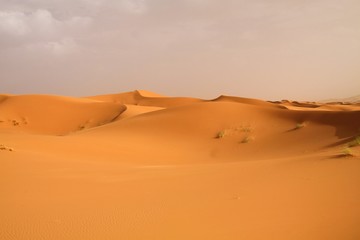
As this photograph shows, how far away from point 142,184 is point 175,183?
1.87ft

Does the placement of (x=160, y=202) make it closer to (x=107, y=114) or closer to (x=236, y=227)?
(x=236, y=227)

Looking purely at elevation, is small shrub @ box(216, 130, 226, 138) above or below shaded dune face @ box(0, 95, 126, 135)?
below

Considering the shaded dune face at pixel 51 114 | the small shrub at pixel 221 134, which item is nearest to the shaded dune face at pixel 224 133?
the small shrub at pixel 221 134

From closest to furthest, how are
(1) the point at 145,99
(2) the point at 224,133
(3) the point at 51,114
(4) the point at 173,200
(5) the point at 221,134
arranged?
1. (4) the point at 173,200
2. (5) the point at 221,134
3. (2) the point at 224,133
4. (3) the point at 51,114
5. (1) the point at 145,99

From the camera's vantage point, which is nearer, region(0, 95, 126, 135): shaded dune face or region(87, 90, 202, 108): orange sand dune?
region(0, 95, 126, 135): shaded dune face

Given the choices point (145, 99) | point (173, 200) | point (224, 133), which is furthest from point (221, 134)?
point (145, 99)

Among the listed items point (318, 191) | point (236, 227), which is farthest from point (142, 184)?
point (318, 191)

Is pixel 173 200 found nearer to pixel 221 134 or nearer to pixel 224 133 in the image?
pixel 221 134

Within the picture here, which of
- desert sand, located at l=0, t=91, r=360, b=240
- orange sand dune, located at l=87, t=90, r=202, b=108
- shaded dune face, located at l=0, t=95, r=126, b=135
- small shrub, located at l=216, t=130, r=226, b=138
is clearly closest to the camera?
desert sand, located at l=0, t=91, r=360, b=240

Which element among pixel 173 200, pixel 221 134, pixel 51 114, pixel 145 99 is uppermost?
pixel 145 99

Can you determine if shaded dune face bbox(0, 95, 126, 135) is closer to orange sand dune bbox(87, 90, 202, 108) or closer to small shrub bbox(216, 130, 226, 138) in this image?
small shrub bbox(216, 130, 226, 138)

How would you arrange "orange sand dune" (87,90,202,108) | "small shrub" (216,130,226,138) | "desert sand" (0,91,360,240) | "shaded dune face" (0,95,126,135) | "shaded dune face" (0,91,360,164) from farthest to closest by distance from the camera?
"orange sand dune" (87,90,202,108) → "shaded dune face" (0,95,126,135) → "small shrub" (216,130,226,138) → "shaded dune face" (0,91,360,164) → "desert sand" (0,91,360,240)

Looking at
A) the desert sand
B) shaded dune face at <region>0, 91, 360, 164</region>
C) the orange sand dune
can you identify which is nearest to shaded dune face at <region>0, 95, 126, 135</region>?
shaded dune face at <region>0, 91, 360, 164</region>

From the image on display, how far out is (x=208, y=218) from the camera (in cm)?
357
